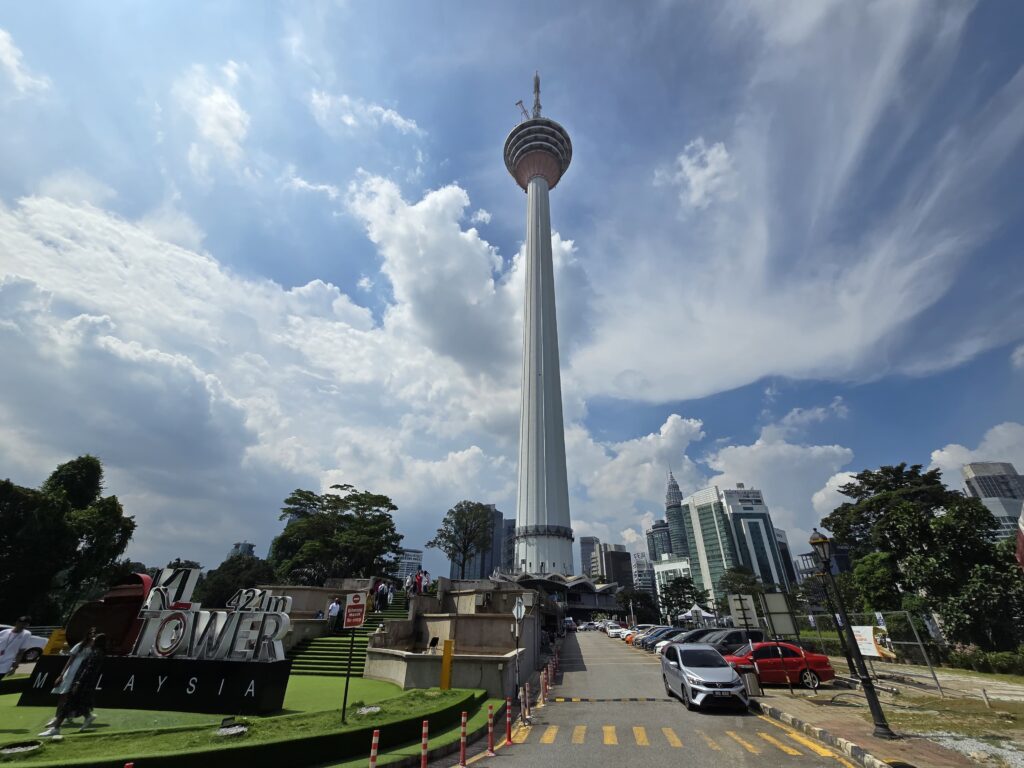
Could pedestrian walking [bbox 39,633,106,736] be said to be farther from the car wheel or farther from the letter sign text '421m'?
the car wheel

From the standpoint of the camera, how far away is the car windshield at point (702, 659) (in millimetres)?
15312

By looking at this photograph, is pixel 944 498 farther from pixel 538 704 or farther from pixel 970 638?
pixel 538 704

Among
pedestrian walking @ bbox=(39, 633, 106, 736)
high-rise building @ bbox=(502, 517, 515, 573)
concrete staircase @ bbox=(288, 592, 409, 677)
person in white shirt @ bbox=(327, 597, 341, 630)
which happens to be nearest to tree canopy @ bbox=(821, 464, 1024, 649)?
concrete staircase @ bbox=(288, 592, 409, 677)

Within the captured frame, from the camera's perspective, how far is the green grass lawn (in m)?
11.0

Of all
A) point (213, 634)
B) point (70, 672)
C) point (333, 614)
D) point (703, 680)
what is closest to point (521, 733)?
point (703, 680)

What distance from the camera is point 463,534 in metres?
80.7

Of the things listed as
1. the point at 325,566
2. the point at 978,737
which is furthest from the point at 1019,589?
the point at 325,566

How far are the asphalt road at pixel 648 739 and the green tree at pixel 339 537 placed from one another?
48.4 m

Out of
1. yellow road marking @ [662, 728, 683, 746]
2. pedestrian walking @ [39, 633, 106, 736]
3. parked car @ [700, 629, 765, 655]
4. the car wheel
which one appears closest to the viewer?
pedestrian walking @ [39, 633, 106, 736]

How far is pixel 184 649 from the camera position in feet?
46.6

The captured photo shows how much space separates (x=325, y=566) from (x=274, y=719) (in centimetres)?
5819

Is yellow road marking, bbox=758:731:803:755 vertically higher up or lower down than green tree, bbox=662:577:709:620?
lower down

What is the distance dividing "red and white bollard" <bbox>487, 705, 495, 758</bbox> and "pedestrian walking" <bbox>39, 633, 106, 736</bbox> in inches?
356

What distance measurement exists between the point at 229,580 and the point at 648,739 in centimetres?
7573
